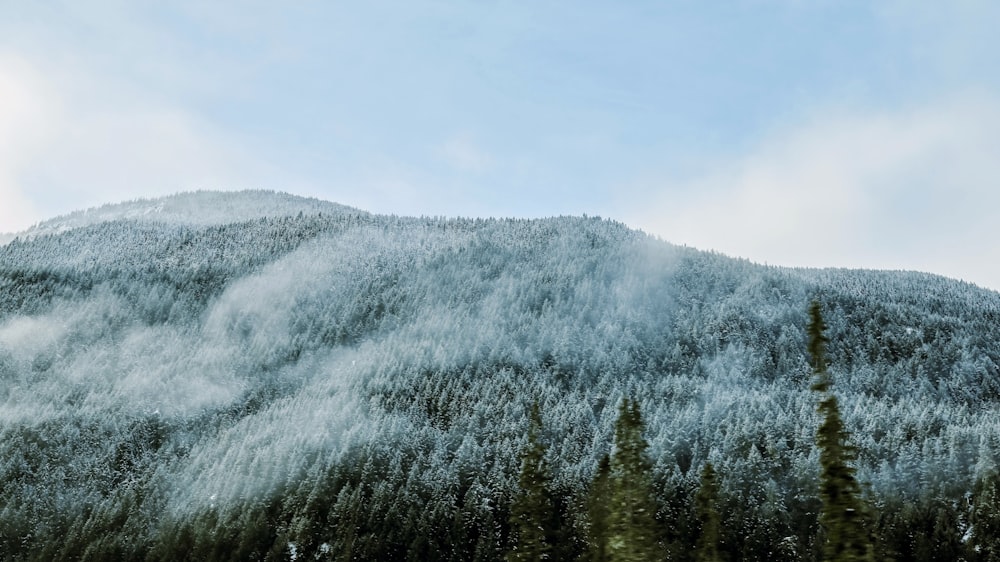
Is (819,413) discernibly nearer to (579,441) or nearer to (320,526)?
(320,526)

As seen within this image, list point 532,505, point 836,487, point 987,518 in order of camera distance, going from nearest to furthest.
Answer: point 836,487, point 532,505, point 987,518

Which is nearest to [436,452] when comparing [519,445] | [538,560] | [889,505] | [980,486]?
[519,445]

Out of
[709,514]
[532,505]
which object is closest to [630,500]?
[532,505]

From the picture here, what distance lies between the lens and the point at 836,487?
26203 mm

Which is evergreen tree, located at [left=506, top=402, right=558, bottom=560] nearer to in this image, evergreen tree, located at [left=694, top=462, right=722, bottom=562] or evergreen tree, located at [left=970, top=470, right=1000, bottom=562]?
evergreen tree, located at [left=694, top=462, right=722, bottom=562]

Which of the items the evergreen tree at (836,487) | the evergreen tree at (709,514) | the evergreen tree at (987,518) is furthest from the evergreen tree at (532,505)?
the evergreen tree at (987,518)

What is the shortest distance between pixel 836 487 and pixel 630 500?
10.0 meters

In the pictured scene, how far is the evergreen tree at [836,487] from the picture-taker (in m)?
25.6

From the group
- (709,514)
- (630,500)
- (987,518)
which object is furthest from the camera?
(987,518)

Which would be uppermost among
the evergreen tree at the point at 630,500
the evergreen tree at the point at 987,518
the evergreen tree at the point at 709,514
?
the evergreen tree at the point at 630,500

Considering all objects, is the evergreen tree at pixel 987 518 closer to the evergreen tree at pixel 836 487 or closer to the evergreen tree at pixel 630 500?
the evergreen tree at pixel 630 500

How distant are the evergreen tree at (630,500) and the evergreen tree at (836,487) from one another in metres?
8.49

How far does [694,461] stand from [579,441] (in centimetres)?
3103

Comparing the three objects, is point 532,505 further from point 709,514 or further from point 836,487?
point 836,487
